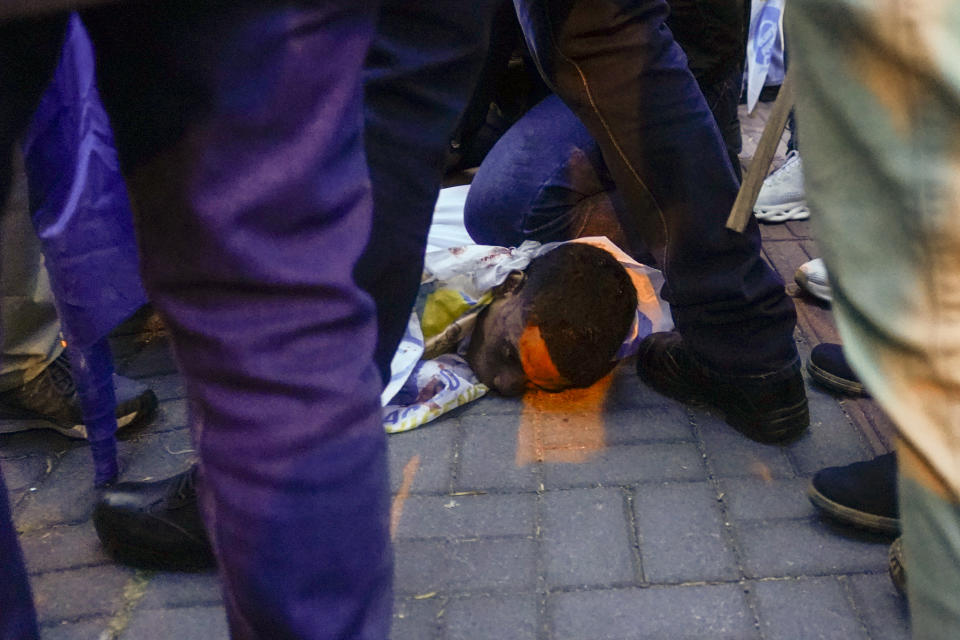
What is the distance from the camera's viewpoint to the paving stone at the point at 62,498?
193 cm

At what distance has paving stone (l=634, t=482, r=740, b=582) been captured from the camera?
1.64 metres

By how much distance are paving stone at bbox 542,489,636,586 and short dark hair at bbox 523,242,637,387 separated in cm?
43

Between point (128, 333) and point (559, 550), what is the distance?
1.61 m

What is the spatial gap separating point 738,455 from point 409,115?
3.65 ft

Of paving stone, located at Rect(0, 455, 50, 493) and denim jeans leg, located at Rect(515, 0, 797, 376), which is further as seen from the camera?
paving stone, located at Rect(0, 455, 50, 493)

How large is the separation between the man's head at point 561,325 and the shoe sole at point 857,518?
2.26ft

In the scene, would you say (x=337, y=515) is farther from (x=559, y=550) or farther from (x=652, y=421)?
(x=652, y=421)

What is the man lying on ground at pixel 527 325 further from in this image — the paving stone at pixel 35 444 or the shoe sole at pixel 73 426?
the paving stone at pixel 35 444

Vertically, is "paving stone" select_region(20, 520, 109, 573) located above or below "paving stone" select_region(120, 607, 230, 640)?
below

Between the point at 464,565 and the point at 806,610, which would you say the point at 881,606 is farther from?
the point at 464,565

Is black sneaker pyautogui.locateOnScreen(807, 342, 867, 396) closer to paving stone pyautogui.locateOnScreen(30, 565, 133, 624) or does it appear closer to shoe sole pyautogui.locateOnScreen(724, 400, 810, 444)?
shoe sole pyautogui.locateOnScreen(724, 400, 810, 444)

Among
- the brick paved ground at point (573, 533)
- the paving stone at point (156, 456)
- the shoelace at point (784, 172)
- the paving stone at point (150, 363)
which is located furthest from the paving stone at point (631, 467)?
the shoelace at point (784, 172)

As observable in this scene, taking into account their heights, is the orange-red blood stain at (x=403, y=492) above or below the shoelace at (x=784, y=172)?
above

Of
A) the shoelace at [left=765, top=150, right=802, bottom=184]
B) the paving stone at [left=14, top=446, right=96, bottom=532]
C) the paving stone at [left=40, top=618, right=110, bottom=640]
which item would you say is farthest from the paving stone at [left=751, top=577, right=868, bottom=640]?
the shoelace at [left=765, top=150, right=802, bottom=184]
